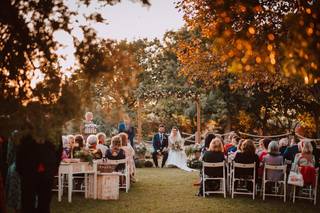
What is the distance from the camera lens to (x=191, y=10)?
1577 centimetres

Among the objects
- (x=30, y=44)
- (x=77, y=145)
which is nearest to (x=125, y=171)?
(x=77, y=145)

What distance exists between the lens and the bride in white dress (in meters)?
20.9

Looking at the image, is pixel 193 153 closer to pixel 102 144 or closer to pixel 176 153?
pixel 176 153

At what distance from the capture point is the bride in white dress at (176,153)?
20.9 m

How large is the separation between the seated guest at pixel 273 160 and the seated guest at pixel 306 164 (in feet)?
1.47

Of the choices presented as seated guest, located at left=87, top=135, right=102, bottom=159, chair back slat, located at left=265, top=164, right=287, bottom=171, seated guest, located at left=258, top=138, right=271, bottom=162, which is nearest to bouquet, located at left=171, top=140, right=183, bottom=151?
seated guest, located at left=258, top=138, right=271, bottom=162

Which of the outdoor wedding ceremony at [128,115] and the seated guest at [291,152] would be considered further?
the seated guest at [291,152]

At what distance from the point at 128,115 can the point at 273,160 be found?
4.47 meters

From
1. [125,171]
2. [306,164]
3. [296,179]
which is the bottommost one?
[125,171]

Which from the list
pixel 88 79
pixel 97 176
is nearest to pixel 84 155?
pixel 97 176

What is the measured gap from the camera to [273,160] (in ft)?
40.1

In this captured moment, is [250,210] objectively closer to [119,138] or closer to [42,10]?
[119,138]

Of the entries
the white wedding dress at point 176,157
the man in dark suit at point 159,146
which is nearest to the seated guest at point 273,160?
the white wedding dress at point 176,157

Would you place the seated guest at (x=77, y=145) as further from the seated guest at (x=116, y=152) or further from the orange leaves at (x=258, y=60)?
the orange leaves at (x=258, y=60)
